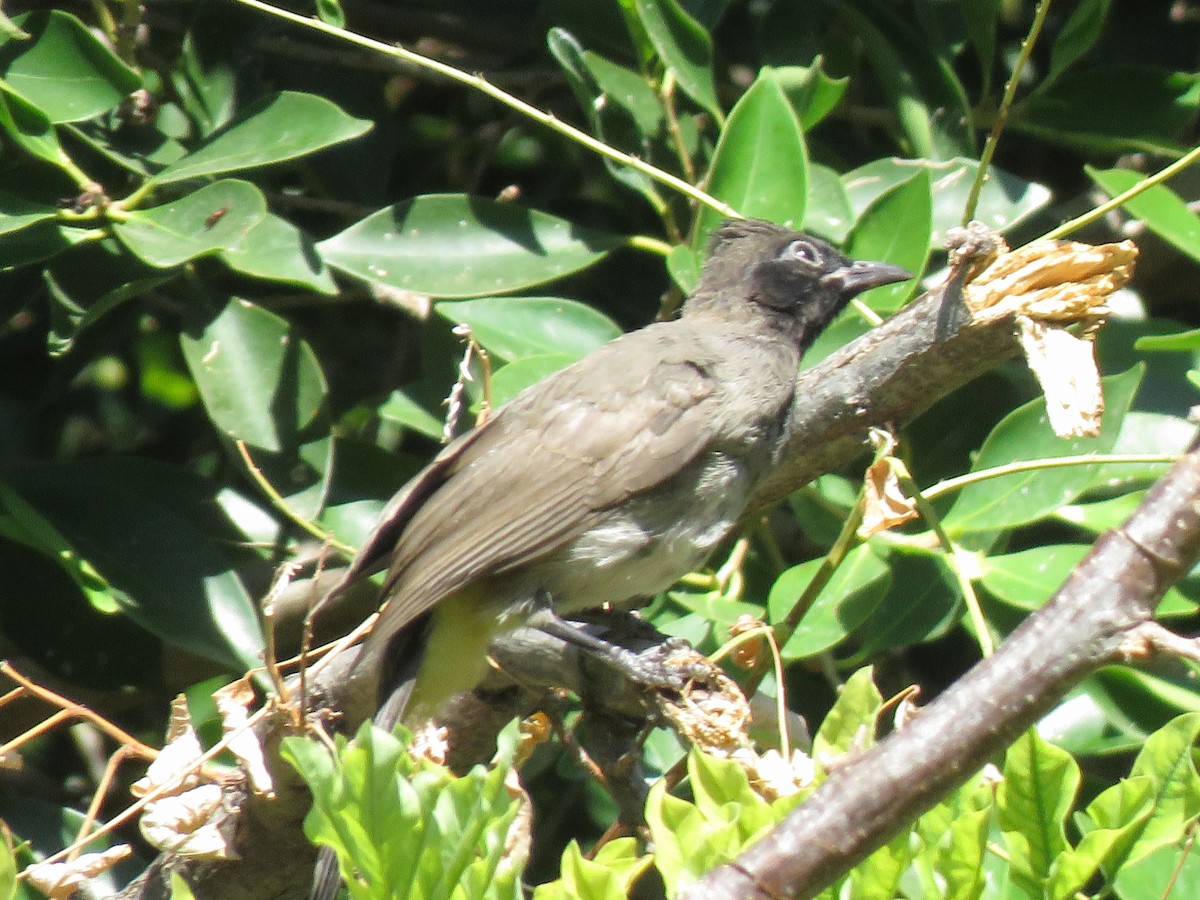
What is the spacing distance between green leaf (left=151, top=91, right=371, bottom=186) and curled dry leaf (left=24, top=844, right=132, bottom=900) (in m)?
1.34

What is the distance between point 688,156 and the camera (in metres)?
3.51

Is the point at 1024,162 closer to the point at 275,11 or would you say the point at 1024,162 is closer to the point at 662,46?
the point at 662,46

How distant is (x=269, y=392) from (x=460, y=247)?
55 cm

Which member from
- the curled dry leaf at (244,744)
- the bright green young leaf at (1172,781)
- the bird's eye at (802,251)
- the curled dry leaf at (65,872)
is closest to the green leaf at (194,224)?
the curled dry leaf at (244,744)

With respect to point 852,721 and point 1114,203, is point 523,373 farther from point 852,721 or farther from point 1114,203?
point 852,721

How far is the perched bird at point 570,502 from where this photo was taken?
304 centimetres

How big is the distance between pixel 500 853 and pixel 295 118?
6.30ft

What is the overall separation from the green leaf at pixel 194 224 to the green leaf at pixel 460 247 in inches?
11.7

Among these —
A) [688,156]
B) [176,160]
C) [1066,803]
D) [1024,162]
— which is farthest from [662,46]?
[1066,803]

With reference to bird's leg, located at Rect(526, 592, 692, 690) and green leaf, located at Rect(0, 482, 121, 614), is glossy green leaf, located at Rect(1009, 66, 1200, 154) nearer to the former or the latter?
bird's leg, located at Rect(526, 592, 692, 690)

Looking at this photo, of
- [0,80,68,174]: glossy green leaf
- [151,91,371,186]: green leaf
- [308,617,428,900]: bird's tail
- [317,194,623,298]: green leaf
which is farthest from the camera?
[317,194,623,298]: green leaf

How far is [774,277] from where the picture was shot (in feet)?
12.2

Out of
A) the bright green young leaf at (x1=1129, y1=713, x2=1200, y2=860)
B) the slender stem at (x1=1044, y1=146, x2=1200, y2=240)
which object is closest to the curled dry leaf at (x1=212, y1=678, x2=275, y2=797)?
the bright green young leaf at (x1=1129, y1=713, x2=1200, y2=860)

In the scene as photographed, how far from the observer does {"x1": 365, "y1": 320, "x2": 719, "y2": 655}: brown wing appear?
309cm
